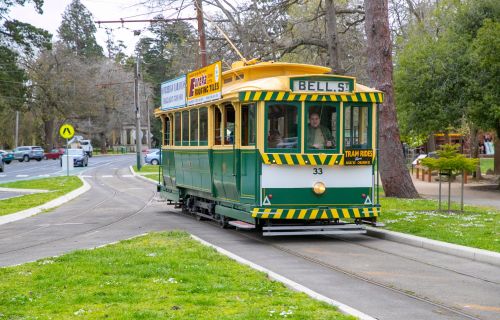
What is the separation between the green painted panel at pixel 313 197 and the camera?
13.6m

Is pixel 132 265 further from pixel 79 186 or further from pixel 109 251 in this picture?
pixel 79 186

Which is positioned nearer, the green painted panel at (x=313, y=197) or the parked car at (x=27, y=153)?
the green painted panel at (x=313, y=197)

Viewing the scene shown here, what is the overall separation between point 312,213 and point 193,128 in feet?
15.9

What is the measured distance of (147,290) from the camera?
831 cm

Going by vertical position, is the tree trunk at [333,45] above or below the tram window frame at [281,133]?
above

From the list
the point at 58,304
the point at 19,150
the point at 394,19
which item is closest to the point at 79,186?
the point at 394,19

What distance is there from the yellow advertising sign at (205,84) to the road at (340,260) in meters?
3.01

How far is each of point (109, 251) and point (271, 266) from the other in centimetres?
273

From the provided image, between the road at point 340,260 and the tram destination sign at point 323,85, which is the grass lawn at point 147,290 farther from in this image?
the tram destination sign at point 323,85

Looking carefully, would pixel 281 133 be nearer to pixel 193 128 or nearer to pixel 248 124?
pixel 248 124

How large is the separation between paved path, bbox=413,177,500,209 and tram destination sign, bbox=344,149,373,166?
10517 mm

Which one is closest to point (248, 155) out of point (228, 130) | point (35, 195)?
point (228, 130)

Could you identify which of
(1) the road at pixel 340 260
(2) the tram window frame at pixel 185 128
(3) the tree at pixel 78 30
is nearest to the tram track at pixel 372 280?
(1) the road at pixel 340 260

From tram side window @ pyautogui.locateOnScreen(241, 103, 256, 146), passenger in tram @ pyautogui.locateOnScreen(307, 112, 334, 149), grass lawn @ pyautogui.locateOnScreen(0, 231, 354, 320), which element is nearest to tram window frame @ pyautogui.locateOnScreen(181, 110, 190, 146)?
tram side window @ pyautogui.locateOnScreen(241, 103, 256, 146)
